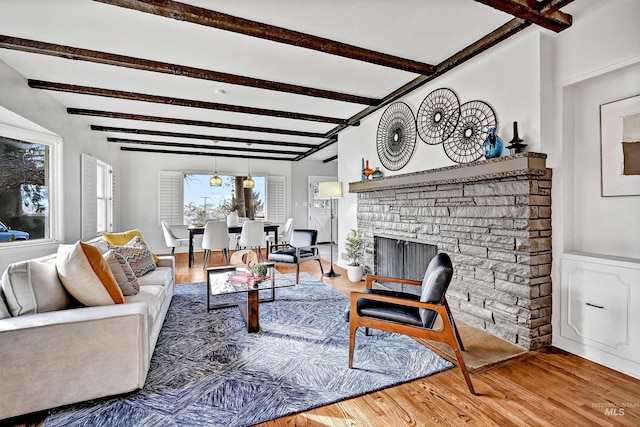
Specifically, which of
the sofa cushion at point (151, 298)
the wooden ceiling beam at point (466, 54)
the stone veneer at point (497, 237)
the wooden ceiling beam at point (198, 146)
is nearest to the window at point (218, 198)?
the wooden ceiling beam at point (198, 146)

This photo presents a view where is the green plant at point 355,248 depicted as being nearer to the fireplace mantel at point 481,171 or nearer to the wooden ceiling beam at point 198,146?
the fireplace mantel at point 481,171

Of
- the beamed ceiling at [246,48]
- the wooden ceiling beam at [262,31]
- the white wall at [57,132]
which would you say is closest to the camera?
the wooden ceiling beam at [262,31]

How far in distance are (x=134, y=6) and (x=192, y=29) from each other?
0.49 meters

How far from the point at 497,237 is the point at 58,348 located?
312 centimetres

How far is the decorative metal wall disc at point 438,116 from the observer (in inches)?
122

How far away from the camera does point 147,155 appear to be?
7.04m

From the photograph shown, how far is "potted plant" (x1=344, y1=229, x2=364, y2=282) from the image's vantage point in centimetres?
447

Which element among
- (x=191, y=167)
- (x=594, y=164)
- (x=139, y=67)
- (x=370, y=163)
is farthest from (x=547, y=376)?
(x=191, y=167)

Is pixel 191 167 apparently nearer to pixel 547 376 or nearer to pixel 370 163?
pixel 370 163

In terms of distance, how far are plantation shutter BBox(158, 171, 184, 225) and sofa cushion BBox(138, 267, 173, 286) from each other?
420cm

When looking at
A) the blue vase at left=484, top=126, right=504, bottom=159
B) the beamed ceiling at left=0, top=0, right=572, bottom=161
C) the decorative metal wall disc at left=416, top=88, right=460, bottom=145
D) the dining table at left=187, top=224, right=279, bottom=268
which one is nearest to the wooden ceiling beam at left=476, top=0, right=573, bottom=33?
the beamed ceiling at left=0, top=0, right=572, bottom=161

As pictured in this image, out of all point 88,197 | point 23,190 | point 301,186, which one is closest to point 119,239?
point 23,190

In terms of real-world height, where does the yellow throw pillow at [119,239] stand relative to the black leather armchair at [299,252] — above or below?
above

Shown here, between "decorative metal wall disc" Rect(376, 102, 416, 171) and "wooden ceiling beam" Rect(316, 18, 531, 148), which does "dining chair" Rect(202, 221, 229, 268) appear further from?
"wooden ceiling beam" Rect(316, 18, 531, 148)
